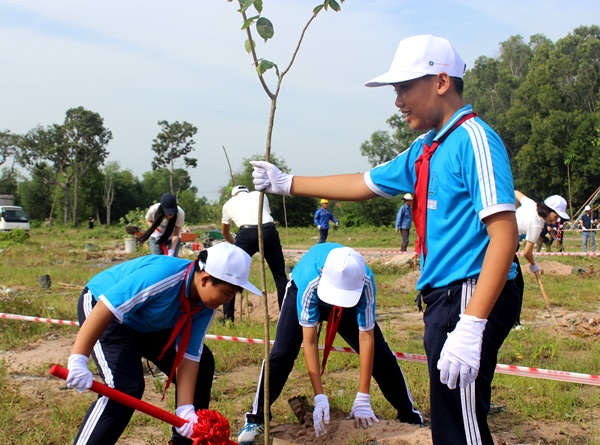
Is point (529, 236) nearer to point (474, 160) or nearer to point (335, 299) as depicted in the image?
point (335, 299)

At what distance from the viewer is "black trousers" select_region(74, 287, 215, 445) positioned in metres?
2.80

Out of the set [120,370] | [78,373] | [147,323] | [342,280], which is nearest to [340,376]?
[342,280]

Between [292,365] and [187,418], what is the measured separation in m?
0.88

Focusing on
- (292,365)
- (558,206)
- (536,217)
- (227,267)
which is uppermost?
(558,206)

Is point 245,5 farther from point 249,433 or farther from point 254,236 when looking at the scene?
point 254,236

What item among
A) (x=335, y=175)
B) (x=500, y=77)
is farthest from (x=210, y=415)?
(x=500, y=77)

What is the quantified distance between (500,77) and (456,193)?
52.0 metres

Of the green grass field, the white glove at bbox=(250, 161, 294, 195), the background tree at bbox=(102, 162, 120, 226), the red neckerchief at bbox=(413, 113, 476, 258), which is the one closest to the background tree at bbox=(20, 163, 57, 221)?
the background tree at bbox=(102, 162, 120, 226)

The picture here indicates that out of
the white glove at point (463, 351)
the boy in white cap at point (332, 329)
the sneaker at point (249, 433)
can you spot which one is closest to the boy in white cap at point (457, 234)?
the white glove at point (463, 351)

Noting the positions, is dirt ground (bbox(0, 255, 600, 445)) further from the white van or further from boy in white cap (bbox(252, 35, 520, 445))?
the white van

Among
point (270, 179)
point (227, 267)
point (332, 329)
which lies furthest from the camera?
point (332, 329)

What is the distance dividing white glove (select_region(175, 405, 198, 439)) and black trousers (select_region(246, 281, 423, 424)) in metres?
0.75

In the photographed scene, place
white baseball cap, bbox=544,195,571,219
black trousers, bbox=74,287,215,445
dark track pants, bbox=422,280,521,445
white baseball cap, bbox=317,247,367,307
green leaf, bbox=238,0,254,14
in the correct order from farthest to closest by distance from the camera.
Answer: white baseball cap, bbox=544,195,571,219 < white baseball cap, bbox=317,247,367,307 < black trousers, bbox=74,287,215,445 < green leaf, bbox=238,0,254,14 < dark track pants, bbox=422,280,521,445

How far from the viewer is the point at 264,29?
7.80 feet
